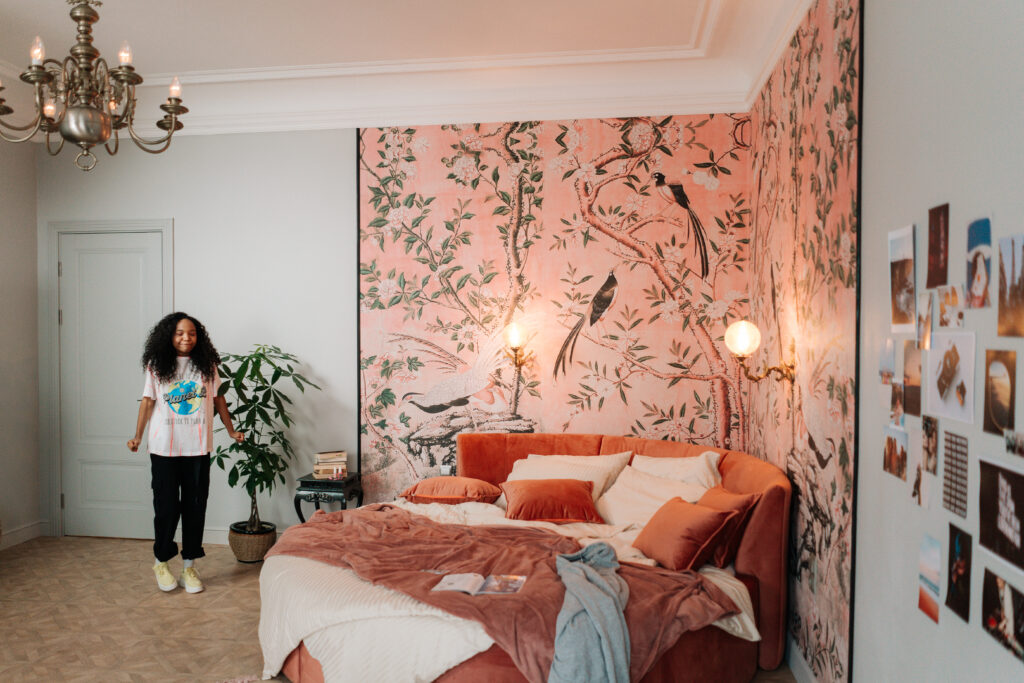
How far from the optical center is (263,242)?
15.6ft

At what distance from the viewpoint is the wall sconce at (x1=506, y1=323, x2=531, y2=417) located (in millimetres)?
4359

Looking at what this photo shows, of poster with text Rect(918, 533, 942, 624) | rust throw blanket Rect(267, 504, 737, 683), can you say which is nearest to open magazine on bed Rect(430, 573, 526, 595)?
rust throw blanket Rect(267, 504, 737, 683)

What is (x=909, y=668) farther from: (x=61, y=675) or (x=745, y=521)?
(x=61, y=675)

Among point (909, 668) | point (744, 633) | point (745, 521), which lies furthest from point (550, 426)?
point (909, 668)

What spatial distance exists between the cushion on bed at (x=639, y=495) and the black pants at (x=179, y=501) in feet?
7.69

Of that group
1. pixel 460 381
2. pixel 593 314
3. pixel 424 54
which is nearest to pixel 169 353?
pixel 460 381

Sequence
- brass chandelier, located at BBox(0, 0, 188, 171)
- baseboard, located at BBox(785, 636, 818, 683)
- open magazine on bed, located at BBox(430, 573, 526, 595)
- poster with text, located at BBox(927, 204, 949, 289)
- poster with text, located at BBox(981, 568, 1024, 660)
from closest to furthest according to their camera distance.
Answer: poster with text, located at BBox(981, 568, 1024, 660) → poster with text, located at BBox(927, 204, 949, 289) → brass chandelier, located at BBox(0, 0, 188, 171) → open magazine on bed, located at BBox(430, 573, 526, 595) → baseboard, located at BBox(785, 636, 818, 683)

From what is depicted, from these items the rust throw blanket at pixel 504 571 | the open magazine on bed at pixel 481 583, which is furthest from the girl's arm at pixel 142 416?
the open magazine on bed at pixel 481 583

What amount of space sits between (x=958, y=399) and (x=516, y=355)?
9.81ft

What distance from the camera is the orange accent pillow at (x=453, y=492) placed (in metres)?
3.92

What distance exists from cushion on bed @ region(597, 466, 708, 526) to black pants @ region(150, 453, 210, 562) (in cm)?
235

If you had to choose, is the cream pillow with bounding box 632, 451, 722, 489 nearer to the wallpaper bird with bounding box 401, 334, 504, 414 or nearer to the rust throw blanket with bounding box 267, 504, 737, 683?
the rust throw blanket with bounding box 267, 504, 737, 683

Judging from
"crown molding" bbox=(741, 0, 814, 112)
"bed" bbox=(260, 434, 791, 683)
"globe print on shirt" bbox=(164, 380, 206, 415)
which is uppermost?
"crown molding" bbox=(741, 0, 814, 112)

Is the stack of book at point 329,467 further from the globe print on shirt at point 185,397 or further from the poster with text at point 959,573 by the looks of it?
the poster with text at point 959,573
